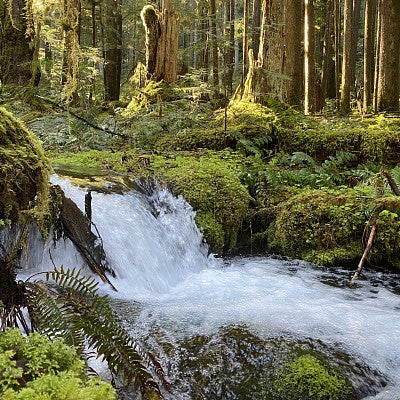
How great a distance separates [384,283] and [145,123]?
25.3ft

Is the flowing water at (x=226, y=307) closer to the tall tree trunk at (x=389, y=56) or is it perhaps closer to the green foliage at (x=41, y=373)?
the green foliage at (x=41, y=373)

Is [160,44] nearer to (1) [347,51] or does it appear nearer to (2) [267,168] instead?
(1) [347,51]

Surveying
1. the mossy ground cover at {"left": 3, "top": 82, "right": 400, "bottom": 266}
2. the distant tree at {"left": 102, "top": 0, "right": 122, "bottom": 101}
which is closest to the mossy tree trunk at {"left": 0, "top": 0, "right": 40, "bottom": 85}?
the mossy ground cover at {"left": 3, "top": 82, "right": 400, "bottom": 266}

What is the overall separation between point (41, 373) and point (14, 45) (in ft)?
31.4

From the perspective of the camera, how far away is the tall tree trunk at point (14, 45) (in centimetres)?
942

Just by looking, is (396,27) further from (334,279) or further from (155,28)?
(334,279)

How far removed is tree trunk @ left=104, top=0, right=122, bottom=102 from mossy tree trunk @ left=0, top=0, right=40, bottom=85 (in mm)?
9454

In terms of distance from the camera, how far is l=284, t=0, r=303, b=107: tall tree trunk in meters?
13.1

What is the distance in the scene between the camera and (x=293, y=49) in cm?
1348

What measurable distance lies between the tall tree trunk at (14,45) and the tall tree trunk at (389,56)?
32.3 ft

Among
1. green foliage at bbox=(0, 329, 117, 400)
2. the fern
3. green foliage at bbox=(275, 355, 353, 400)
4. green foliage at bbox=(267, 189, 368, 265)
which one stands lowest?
green foliage at bbox=(275, 355, 353, 400)

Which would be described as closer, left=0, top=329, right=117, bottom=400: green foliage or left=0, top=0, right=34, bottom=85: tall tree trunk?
left=0, top=329, right=117, bottom=400: green foliage

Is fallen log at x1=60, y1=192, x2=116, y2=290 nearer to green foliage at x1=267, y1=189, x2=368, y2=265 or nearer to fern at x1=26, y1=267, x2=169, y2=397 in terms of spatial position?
fern at x1=26, y1=267, x2=169, y2=397

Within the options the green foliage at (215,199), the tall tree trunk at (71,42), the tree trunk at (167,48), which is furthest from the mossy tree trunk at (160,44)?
the green foliage at (215,199)
